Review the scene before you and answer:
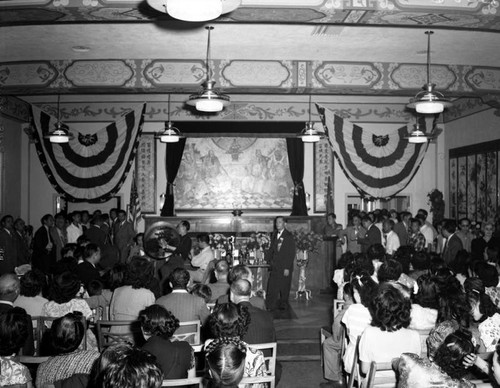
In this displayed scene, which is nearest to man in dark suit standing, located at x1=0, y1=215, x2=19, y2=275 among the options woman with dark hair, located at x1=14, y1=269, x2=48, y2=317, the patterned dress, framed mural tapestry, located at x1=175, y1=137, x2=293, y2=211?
woman with dark hair, located at x1=14, y1=269, x2=48, y2=317

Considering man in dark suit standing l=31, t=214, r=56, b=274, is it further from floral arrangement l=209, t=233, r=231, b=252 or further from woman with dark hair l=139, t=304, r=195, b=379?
woman with dark hair l=139, t=304, r=195, b=379

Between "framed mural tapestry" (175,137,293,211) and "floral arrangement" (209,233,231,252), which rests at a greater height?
"framed mural tapestry" (175,137,293,211)

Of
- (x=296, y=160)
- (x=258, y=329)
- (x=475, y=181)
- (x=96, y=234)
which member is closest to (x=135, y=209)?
(x=96, y=234)

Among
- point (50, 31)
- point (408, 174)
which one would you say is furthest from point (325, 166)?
point (50, 31)

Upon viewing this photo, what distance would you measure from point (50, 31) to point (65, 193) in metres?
5.97

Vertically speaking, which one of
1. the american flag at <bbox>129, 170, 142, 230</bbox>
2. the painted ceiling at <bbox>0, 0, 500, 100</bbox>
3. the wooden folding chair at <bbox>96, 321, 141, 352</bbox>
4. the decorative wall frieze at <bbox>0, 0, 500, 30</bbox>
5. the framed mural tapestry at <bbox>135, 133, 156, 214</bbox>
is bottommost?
the wooden folding chair at <bbox>96, 321, 141, 352</bbox>

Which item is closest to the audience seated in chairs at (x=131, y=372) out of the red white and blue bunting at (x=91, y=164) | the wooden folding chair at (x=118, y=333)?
the wooden folding chair at (x=118, y=333)

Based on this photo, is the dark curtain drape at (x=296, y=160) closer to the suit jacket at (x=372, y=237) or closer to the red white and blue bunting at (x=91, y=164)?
the suit jacket at (x=372, y=237)

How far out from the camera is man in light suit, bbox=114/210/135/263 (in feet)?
38.7

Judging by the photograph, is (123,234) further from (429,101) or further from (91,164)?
(429,101)

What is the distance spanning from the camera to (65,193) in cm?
1234

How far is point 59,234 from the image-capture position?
10.9m

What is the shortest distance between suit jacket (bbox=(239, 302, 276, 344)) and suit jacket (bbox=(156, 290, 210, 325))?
2.30 ft

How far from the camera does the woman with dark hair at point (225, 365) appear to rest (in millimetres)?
2604
